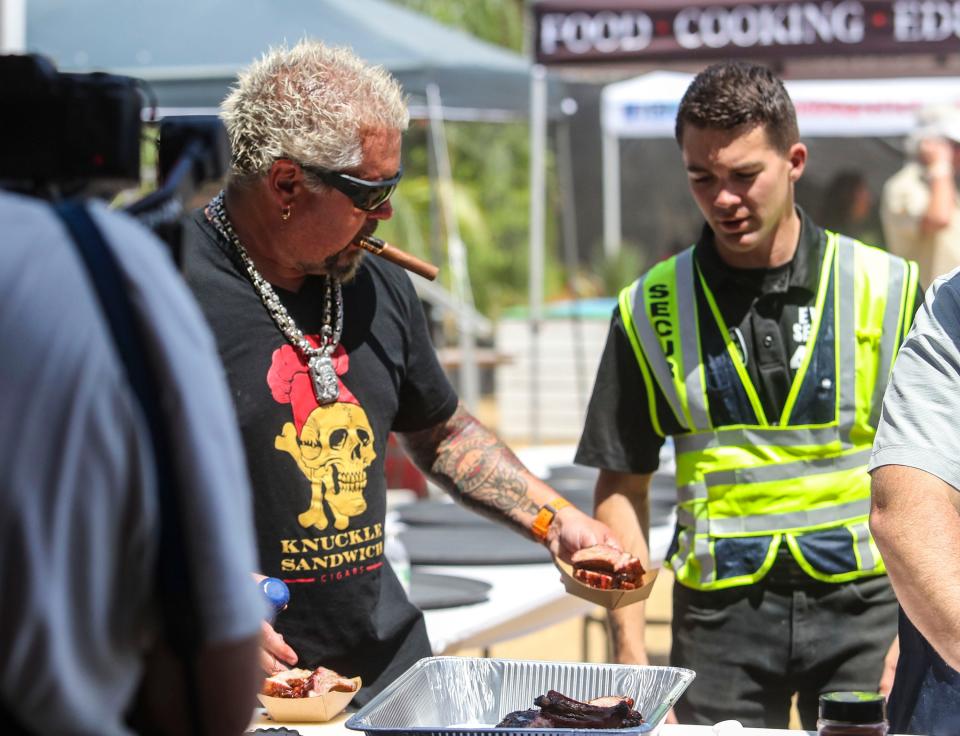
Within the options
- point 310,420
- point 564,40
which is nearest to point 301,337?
point 310,420

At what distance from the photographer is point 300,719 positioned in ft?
7.72

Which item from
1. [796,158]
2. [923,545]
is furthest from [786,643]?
[796,158]

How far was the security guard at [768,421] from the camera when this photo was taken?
117 inches

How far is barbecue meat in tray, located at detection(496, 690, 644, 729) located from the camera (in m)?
2.02

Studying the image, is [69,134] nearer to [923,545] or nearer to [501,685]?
[501,685]

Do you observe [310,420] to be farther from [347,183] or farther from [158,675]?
[158,675]

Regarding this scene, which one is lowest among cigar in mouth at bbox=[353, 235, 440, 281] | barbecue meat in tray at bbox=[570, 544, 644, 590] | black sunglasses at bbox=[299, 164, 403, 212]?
barbecue meat in tray at bbox=[570, 544, 644, 590]

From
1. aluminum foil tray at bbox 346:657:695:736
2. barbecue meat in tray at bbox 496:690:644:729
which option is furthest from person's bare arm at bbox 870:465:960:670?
barbecue meat in tray at bbox 496:690:644:729

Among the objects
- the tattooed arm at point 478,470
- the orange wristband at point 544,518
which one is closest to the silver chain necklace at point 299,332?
the tattooed arm at point 478,470

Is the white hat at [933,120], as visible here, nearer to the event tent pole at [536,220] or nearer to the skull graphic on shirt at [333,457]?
the event tent pole at [536,220]

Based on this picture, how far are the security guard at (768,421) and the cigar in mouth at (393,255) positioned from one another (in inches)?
21.5

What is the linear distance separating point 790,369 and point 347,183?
1.06 m

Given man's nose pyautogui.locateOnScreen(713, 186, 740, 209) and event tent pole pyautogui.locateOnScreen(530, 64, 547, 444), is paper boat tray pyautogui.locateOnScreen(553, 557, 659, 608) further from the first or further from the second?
event tent pole pyautogui.locateOnScreen(530, 64, 547, 444)

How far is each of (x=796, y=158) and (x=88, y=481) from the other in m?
2.34
